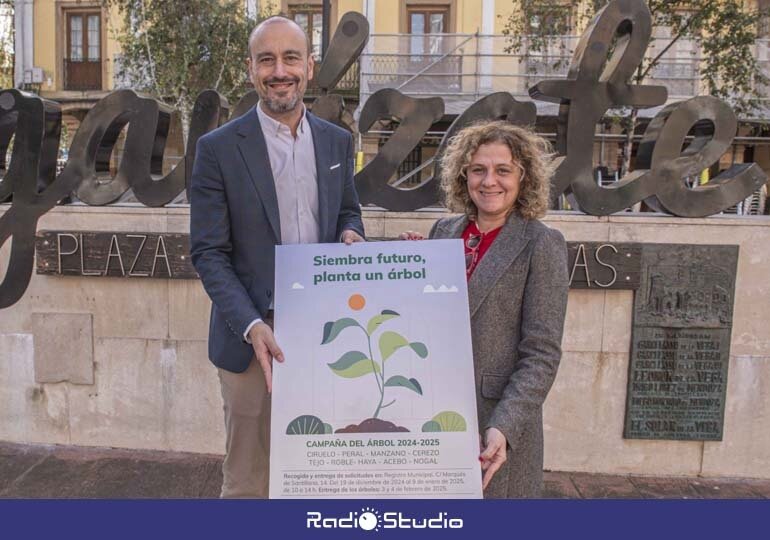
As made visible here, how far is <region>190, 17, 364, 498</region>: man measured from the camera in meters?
2.37

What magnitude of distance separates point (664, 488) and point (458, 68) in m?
16.0

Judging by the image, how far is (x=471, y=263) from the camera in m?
2.20

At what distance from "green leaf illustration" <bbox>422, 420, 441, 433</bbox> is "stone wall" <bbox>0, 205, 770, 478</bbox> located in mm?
2687

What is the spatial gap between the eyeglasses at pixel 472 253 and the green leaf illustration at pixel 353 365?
1.47 feet

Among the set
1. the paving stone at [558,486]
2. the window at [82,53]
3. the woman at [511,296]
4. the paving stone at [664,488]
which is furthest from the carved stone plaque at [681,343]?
the window at [82,53]

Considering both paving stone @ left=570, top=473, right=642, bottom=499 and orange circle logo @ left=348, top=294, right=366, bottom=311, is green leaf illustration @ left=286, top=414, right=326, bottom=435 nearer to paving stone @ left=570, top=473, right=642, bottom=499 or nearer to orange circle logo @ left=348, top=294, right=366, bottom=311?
orange circle logo @ left=348, top=294, right=366, bottom=311

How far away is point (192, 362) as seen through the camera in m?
4.76

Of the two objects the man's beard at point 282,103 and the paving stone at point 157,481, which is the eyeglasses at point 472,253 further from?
the paving stone at point 157,481

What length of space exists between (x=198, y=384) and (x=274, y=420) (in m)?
2.85

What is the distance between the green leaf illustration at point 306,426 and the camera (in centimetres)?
211

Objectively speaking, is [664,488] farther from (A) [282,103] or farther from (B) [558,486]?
(A) [282,103]

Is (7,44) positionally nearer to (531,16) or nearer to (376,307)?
(531,16)

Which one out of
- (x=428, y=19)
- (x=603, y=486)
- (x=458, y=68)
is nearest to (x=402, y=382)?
(x=603, y=486)

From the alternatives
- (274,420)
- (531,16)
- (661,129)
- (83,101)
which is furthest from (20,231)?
(83,101)
